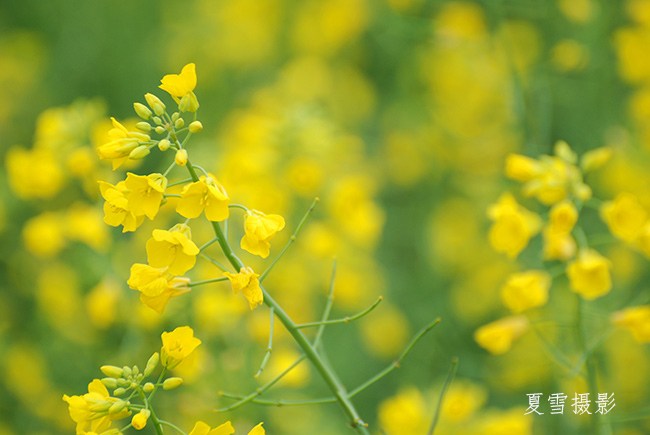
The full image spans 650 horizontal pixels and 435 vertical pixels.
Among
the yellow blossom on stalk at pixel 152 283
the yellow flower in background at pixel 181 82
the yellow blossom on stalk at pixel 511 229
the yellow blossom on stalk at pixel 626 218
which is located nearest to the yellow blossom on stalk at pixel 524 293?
the yellow blossom on stalk at pixel 511 229

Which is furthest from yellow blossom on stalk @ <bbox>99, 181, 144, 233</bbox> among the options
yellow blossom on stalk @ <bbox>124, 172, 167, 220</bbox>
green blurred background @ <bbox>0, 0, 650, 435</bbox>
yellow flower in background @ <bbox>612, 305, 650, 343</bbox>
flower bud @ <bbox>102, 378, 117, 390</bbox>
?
yellow flower in background @ <bbox>612, 305, 650, 343</bbox>

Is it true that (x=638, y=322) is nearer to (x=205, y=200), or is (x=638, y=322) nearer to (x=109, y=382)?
(x=205, y=200)

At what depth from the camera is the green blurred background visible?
246 centimetres

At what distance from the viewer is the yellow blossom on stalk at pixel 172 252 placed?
1412 millimetres

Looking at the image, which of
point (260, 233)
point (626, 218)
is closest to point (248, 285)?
point (260, 233)

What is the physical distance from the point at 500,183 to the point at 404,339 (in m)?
0.78

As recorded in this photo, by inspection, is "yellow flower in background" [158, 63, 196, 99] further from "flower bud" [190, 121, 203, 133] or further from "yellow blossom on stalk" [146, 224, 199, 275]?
"yellow blossom on stalk" [146, 224, 199, 275]

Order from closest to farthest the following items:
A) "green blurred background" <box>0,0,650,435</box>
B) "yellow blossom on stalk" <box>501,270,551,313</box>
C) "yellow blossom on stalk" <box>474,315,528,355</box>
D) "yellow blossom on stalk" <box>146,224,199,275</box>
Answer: "yellow blossom on stalk" <box>146,224,199,275</box>, "yellow blossom on stalk" <box>501,270,551,313</box>, "yellow blossom on stalk" <box>474,315,528,355</box>, "green blurred background" <box>0,0,650,435</box>

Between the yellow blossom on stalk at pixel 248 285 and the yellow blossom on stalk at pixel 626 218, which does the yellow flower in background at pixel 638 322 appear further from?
the yellow blossom on stalk at pixel 248 285

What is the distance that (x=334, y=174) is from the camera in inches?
126

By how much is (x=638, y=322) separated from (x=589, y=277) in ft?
0.73

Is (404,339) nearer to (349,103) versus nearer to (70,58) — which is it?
(349,103)

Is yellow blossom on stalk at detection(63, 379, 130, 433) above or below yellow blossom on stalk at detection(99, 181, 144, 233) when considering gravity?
below

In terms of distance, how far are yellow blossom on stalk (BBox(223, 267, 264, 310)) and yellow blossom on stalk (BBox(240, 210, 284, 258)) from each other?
0.07 meters
